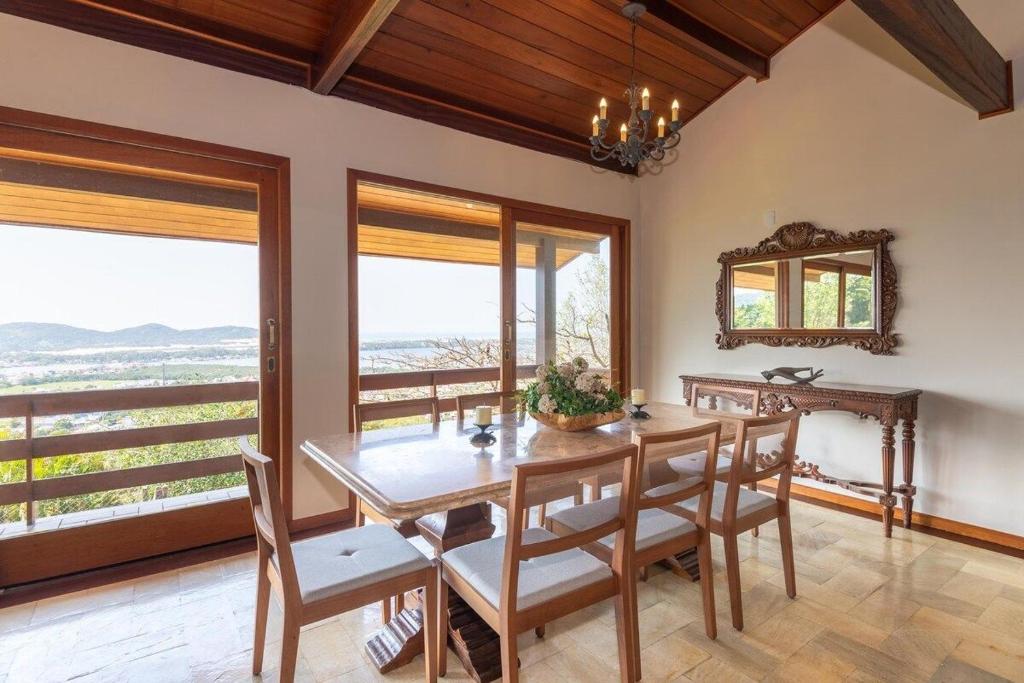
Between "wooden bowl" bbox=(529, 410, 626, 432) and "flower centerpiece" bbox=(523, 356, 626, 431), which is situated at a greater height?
"flower centerpiece" bbox=(523, 356, 626, 431)

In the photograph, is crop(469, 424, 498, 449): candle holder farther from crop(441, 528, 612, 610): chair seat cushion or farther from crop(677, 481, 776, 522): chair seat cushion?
crop(677, 481, 776, 522): chair seat cushion

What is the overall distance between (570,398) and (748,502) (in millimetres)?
915

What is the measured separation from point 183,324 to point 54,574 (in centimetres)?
134

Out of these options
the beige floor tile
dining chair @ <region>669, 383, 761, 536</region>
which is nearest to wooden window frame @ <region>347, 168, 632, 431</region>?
dining chair @ <region>669, 383, 761, 536</region>

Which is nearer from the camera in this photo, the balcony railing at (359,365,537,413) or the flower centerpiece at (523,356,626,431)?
the flower centerpiece at (523,356,626,431)

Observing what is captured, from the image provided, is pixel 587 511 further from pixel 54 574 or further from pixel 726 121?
pixel 726 121

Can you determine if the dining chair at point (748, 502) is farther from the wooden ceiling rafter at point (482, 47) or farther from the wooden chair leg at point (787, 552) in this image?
the wooden ceiling rafter at point (482, 47)

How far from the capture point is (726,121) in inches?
164

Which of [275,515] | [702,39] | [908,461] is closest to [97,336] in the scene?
[275,515]

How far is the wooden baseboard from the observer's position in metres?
2.88

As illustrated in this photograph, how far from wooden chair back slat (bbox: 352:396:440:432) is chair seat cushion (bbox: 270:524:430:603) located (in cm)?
68

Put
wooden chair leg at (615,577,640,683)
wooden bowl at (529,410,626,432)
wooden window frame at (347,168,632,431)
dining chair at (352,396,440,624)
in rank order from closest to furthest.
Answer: wooden chair leg at (615,577,640,683) → dining chair at (352,396,440,624) → wooden bowl at (529,410,626,432) → wooden window frame at (347,168,632,431)

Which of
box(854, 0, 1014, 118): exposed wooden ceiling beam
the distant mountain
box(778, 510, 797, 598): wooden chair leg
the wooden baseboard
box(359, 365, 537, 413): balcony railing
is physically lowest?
the wooden baseboard

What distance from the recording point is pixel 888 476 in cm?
301
